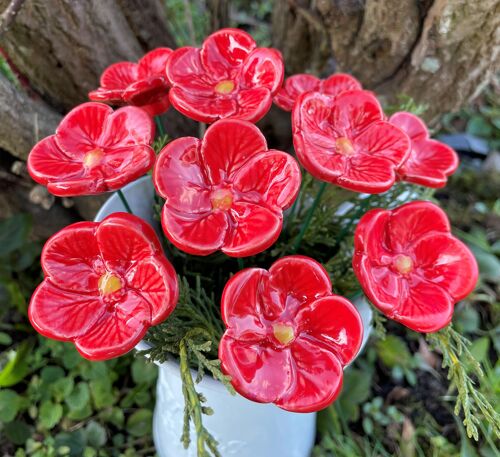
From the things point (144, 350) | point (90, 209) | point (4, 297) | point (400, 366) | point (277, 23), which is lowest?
point (400, 366)

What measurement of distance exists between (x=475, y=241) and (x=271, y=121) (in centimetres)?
48

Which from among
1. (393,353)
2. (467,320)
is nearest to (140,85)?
(393,353)

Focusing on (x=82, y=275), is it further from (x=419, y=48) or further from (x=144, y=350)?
(x=419, y=48)

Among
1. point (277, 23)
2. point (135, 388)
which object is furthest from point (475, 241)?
point (135, 388)

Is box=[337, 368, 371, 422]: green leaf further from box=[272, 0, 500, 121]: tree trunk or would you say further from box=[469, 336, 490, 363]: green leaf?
box=[272, 0, 500, 121]: tree trunk

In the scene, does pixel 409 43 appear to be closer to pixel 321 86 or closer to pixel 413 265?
pixel 321 86

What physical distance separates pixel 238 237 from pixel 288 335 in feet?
0.32

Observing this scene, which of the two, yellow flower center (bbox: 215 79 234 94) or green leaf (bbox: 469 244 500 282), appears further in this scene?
green leaf (bbox: 469 244 500 282)

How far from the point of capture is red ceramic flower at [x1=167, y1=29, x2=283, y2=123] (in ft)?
1.51

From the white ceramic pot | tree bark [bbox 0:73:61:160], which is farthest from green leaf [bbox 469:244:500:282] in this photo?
tree bark [bbox 0:73:61:160]

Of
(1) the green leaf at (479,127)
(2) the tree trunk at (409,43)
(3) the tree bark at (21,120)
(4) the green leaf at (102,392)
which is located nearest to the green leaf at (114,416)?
(4) the green leaf at (102,392)

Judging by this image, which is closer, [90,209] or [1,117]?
[1,117]

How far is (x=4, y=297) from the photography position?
0.81 meters

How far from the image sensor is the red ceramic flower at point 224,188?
41cm
